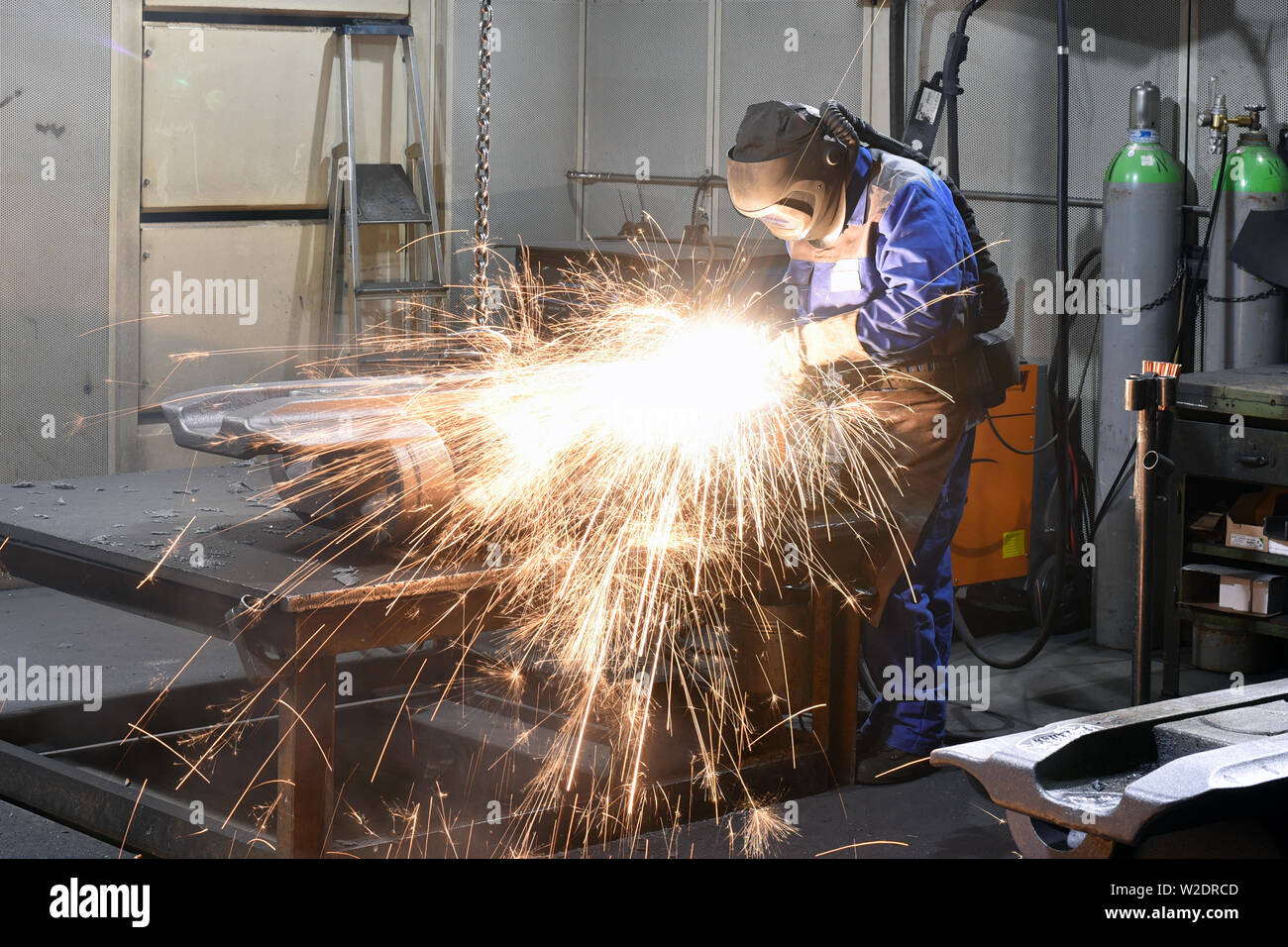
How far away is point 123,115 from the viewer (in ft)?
20.0

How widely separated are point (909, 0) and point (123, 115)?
3.24 m

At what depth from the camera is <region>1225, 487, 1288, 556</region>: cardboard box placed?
4.65m

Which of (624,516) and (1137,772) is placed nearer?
(1137,772)

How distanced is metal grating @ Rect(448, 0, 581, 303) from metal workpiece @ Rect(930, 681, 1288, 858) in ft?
16.8

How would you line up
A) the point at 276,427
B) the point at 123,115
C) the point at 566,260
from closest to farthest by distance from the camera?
the point at 276,427, the point at 123,115, the point at 566,260

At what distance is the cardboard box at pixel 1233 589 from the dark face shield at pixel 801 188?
1.77 metres

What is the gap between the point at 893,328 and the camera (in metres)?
3.81

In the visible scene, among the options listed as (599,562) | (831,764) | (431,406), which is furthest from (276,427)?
(831,764)

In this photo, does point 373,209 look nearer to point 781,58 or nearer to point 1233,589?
point 781,58

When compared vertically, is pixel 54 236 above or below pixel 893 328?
above

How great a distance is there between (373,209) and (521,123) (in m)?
1.04

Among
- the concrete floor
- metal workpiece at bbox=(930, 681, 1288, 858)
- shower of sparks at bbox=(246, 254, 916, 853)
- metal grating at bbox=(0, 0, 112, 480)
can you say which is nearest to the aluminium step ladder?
metal grating at bbox=(0, 0, 112, 480)

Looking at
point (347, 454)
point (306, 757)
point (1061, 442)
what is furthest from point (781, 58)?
point (306, 757)

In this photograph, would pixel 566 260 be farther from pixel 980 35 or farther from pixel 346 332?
pixel 980 35
